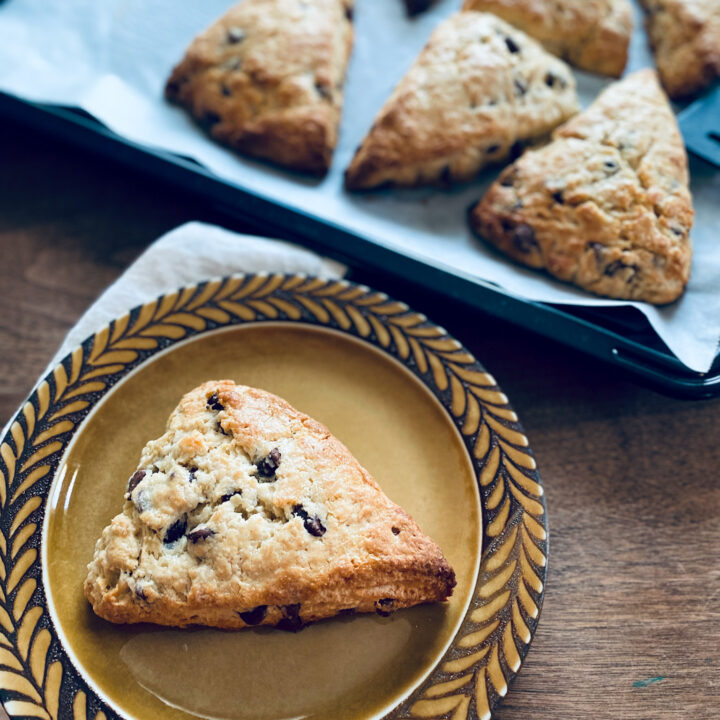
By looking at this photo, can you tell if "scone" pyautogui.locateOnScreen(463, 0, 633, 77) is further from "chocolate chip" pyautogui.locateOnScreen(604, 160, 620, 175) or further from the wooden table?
the wooden table

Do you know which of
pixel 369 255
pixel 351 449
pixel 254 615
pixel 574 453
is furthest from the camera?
pixel 369 255

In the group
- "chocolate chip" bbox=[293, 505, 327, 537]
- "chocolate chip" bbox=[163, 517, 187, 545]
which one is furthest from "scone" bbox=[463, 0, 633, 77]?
"chocolate chip" bbox=[163, 517, 187, 545]

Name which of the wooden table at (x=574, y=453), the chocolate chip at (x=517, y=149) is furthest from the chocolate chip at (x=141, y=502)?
the chocolate chip at (x=517, y=149)

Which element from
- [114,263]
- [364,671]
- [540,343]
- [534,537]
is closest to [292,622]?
[364,671]

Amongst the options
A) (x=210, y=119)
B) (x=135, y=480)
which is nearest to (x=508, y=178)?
(x=210, y=119)

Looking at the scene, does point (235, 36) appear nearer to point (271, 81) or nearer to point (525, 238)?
point (271, 81)
